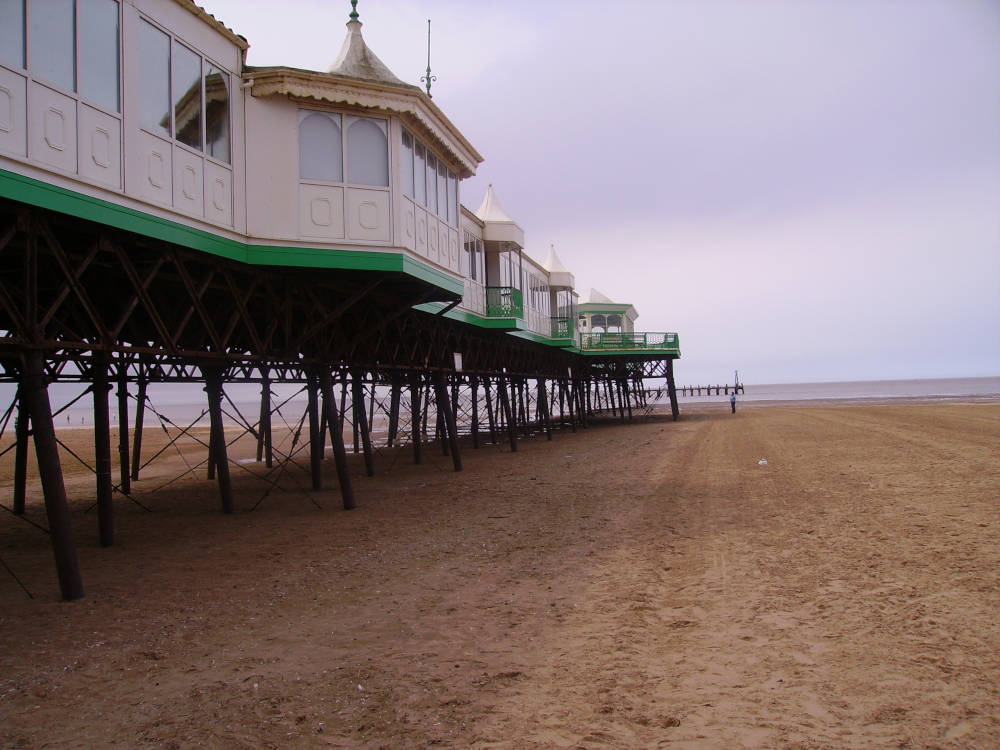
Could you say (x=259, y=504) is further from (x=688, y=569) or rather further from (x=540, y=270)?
(x=540, y=270)

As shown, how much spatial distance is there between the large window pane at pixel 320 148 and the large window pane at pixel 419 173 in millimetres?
Result: 1523

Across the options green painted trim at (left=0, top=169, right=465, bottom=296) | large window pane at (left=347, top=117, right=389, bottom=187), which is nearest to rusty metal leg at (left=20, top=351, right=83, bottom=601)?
green painted trim at (left=0, top=169, right=465, bottom=296)

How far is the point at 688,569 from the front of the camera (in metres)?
7.58

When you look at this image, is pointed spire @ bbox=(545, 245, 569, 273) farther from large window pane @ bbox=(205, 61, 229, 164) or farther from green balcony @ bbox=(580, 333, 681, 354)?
large window pane @ bbox=(205, 61, 229, 164)

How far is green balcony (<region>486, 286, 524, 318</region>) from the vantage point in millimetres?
20016

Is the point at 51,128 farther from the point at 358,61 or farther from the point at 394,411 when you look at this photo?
the point at 394,411

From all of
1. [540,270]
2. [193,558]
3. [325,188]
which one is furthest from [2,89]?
[540,270]

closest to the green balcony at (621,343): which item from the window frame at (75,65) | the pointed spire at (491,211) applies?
the pointed spire at (491,211)

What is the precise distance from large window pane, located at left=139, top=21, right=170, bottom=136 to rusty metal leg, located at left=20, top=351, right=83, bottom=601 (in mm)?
3167

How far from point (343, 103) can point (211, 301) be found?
4.48m

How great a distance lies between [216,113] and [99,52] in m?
2.14

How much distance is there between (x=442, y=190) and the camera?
44.6 feet

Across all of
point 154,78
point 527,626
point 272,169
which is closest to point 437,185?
point 272,169

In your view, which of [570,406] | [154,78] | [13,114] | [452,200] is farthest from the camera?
[570,406]
